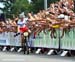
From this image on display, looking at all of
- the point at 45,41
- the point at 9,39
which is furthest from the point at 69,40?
the point at 9,39

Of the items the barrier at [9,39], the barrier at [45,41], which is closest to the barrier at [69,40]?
the barrier at [45,41]

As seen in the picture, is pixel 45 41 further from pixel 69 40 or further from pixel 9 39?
pixel 9 39

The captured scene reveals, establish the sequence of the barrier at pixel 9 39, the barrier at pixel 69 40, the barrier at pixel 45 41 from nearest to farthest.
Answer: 1. the barrier at pixel 69 40
2. the barrier at pixel 45 41
3. the barrier at pixel 9 39

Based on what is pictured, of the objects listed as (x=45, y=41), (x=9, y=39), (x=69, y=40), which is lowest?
(x=9, y=39)

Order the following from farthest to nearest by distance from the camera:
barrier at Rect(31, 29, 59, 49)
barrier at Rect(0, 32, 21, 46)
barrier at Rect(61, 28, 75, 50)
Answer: barrier at Rect(0, 32, 21, 46)
barrier at Rect(31, 29, 59, 49)
barrier at Rect(61, 28, 75, 50)

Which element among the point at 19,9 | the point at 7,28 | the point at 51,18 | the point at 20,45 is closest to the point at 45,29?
the point at 51,18

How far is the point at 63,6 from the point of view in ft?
73.0

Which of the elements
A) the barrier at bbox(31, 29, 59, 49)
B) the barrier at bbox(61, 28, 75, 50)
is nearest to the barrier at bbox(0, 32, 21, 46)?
the barrier at bbox(31, 29, 59, 49)

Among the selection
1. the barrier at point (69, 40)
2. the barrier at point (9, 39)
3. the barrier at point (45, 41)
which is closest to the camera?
the barrier at point (69, 40)

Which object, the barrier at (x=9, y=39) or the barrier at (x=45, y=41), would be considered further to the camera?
the barrier at (x=9, y=39)

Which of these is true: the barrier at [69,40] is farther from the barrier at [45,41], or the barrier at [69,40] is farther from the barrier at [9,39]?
the barrier at [9,39]

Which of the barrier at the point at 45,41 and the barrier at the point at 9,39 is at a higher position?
the barrier at the point at 45,41

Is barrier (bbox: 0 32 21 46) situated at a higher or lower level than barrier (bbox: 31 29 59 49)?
lower

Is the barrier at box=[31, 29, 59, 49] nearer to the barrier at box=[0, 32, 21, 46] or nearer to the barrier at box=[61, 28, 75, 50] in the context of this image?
the barrier at box=[61, 28, 75, 50]
